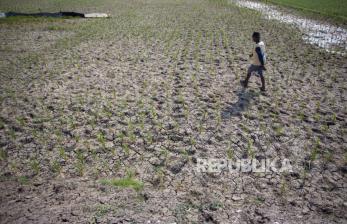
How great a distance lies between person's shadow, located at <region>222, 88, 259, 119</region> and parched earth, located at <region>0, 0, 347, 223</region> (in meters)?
0.03

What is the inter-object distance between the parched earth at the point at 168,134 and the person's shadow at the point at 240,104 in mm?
32

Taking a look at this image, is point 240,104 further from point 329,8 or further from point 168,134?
point 329,8

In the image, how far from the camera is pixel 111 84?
975 cm

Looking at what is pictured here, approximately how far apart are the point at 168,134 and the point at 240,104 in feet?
9.05

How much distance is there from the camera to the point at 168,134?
6.70 meters

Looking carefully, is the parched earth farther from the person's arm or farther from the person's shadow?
the person's arm

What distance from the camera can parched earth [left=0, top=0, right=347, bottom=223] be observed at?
15.5 feet

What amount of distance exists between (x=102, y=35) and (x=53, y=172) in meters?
13.3

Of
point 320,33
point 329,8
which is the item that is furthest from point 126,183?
point 329,8

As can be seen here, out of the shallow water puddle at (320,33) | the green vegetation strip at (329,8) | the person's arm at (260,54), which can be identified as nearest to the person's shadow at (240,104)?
the person's arm at (260,54)

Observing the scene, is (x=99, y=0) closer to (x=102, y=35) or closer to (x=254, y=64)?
(x=102, y=35)

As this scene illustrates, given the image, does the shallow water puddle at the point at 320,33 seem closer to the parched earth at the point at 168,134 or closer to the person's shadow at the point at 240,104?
the parched earth at the point at 168,134

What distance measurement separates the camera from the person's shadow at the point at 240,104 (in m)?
7.54

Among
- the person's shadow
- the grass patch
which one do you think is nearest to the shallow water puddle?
the person's shadow
